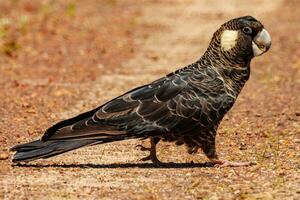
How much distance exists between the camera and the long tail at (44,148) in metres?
7.84

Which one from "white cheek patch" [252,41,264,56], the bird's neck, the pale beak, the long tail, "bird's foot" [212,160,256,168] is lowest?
"bird's foot" [212,160,256,168]

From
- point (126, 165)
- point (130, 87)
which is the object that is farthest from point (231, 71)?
point (130, 87)

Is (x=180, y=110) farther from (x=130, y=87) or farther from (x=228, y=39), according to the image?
(x=130, y=87)

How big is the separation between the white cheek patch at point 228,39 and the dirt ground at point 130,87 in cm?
105

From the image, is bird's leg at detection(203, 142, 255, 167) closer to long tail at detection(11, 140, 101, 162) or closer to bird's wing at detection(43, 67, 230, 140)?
bird's wing at detection(43, 67, 230, 140)

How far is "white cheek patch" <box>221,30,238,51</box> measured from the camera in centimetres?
838

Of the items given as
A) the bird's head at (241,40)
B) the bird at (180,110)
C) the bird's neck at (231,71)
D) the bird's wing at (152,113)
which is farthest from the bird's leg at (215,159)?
the bird's head at (241,40)

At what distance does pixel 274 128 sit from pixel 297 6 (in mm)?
13214

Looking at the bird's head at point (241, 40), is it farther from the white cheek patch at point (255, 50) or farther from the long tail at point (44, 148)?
the long tail at point (44, 148)

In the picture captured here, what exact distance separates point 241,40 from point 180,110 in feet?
2.88

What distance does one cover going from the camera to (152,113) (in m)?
8.06

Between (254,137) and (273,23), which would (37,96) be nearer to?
(254,137)

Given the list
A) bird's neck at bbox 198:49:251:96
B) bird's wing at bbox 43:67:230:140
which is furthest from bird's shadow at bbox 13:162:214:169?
bird's neck at bbox 198:49:251:96

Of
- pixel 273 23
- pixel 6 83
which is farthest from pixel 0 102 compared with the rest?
pixel 273 23
